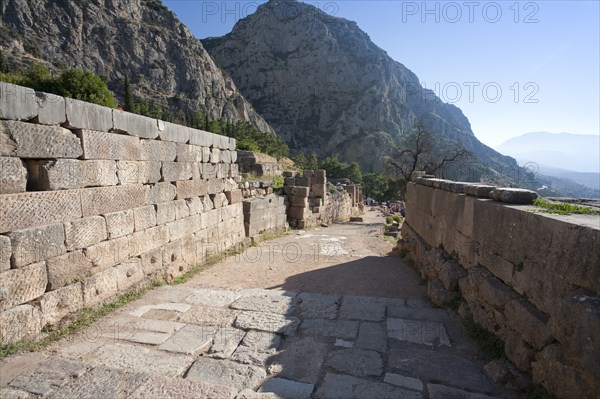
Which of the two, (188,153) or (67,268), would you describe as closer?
(67,268)

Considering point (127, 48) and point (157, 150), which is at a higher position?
point (127, 48)

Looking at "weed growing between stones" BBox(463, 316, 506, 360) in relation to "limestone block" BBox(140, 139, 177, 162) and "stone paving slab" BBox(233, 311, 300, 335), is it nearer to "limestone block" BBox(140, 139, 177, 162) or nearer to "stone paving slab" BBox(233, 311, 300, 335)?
"stone paving slab" BBox(233, 311, 300, 335)

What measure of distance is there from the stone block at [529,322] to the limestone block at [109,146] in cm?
564

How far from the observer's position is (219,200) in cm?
881

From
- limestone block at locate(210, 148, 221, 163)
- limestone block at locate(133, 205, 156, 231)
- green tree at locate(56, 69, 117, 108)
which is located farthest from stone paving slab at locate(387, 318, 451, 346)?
green tree at locate(56, 69, 117, 108)

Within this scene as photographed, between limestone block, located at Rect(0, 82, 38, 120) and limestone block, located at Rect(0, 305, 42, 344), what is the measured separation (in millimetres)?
2124

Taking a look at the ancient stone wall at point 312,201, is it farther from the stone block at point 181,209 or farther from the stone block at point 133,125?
the stone block at point 133,125

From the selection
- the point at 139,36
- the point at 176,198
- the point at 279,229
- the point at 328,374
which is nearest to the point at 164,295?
the point at 176,198

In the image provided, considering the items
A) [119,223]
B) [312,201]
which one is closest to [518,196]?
[119,223]

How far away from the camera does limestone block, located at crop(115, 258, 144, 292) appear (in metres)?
5.22

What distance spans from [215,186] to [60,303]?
4820mm

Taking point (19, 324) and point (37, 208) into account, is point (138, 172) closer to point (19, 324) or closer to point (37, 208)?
point (37, 208)

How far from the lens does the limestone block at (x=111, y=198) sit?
187 inches

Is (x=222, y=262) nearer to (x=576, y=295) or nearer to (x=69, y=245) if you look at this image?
(x=69, y=245)
